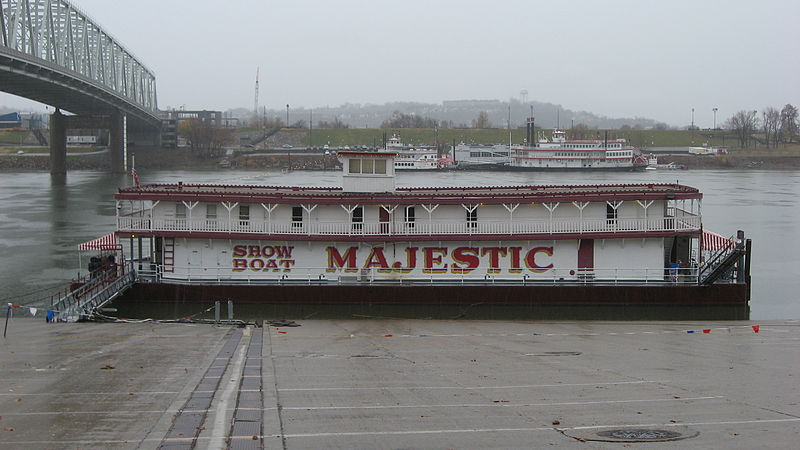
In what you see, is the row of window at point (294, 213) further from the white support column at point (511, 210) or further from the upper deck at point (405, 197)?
the white support column at point (511, 210)

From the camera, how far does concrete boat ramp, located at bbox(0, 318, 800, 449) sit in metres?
14.3

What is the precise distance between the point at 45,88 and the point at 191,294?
254 feet

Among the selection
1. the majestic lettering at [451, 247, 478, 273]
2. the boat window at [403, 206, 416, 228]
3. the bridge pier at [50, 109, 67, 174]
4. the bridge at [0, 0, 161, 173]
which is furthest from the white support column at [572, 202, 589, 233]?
the bridge pier at [50, 109, 67, 174]

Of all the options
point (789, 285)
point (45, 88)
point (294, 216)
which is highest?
point (45, 88)

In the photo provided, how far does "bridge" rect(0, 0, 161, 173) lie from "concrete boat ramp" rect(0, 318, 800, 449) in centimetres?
6309

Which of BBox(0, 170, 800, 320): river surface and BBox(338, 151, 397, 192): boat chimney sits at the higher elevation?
BBox(338, 151, 397, 192): boat chimney

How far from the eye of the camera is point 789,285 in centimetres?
4372

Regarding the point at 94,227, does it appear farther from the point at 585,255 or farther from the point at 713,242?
the point at 713,242

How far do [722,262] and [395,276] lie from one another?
505 inches

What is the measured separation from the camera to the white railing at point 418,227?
33719 millimetres

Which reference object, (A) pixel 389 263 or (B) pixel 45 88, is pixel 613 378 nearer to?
(A) pixel 389 263

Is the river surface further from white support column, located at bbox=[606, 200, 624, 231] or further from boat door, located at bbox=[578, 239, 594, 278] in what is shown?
boat door, located at bbox=[578, 239, 594, 278]

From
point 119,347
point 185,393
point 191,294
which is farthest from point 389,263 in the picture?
point 185,393

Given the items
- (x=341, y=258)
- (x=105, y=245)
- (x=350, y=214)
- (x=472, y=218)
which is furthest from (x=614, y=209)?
(x=105, y=245)
